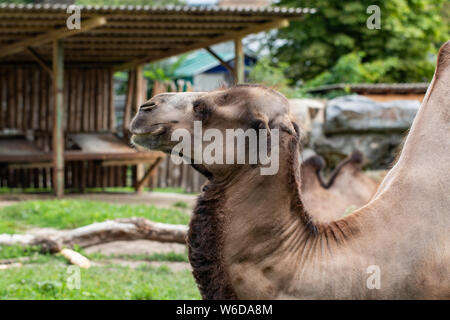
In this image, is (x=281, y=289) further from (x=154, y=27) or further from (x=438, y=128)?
(x=154, y=27)

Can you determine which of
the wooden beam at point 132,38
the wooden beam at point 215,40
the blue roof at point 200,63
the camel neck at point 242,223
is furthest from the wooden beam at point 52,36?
the blue roof at point 200,63

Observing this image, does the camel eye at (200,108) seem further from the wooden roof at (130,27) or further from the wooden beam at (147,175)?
the wooden beam at (147,175)

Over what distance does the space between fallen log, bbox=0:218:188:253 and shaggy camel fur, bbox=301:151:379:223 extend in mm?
1569

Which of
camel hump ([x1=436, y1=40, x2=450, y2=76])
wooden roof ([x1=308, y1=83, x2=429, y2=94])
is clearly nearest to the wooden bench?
wooden roof ([x1=308, y1=83, x2=429, y2=94])

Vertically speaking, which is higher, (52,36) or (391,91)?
(52,36)

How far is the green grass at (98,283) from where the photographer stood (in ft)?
19.0

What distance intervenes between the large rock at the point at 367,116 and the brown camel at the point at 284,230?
1227 centimetres

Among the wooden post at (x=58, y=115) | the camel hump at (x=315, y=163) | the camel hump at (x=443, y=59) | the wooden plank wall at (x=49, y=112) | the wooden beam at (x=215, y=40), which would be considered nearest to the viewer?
the camel hump at (x=443, y=59)

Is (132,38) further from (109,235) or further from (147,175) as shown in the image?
(109,235)

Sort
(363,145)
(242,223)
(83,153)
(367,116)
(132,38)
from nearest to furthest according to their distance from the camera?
(242,223), (132,38), (83,153), (367,116), (363,145)

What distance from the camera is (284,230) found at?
2.71 meters

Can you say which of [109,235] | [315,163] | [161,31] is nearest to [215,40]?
[161,31]

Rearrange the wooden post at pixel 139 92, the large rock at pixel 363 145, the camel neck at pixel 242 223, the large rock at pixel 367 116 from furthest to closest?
the wooden post at pixel 139 92 < the large rock at pixel 363 145 < the large rock at pixel 367 116 < the camel neck at pixel 242 223

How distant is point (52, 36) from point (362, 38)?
15.4 metres
